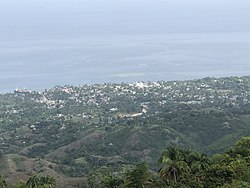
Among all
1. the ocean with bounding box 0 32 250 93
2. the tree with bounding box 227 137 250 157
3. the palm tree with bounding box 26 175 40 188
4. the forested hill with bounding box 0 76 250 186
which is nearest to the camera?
the tree with bounding box 227 137 250 157

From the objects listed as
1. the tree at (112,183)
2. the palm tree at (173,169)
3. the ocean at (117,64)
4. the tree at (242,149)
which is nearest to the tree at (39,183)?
the tree at (112,183)

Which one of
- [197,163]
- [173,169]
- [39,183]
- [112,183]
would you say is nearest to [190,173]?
[173,169]

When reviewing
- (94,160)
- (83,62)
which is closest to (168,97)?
(94,160)

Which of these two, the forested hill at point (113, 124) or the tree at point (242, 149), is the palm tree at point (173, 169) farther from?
the forested hill at point (113, 124)

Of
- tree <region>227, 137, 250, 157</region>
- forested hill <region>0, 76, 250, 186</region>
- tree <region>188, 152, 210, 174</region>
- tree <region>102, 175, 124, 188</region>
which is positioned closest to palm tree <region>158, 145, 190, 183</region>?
tree <region>188, 152, 210, 174</region>

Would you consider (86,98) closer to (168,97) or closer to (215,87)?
(168,97)

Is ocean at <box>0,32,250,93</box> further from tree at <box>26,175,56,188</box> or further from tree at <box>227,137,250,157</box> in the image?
tree at <box>227,137,250,157</box>

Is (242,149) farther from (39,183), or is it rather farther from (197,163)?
(39,183)

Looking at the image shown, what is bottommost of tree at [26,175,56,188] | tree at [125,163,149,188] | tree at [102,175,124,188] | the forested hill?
the forested hill

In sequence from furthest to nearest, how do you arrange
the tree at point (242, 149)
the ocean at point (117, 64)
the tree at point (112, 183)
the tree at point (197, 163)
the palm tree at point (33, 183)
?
the ocean at point (117, 64) → the palm tree at point (33, 183) → the tree at point (242, 149) → the tree at point (112, 183) → the tree at point (197, 163)
